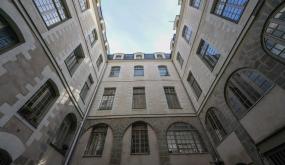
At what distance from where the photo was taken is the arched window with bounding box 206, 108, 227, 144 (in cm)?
848

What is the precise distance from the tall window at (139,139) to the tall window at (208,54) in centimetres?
662

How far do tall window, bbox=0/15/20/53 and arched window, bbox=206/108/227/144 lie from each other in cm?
1127

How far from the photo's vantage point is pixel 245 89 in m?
6.70

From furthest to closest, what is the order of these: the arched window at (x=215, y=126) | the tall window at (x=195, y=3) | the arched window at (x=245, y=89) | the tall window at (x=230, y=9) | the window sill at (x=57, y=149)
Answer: the tall window at (x=195, y=3), the arched window at (x=215, y=126), the window sill at (x=57, y=149), the tall window at (x=230, y=9), the arched window at (x=245, y=89)

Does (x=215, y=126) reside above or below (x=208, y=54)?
below

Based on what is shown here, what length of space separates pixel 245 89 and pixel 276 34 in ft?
8.71

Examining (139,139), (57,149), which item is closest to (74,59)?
(57,149)

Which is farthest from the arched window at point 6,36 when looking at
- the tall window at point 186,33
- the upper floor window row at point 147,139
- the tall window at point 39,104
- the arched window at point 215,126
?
the tall window at point 186,33

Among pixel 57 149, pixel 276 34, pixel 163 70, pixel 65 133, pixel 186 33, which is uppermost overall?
pixel 186 33

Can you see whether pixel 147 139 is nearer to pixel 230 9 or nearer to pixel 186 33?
pixel 230 9

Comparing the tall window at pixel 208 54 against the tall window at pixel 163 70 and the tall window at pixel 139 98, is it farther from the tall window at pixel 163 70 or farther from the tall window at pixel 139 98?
the tall window at pixel 139 98

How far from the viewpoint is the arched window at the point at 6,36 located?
5.03 m

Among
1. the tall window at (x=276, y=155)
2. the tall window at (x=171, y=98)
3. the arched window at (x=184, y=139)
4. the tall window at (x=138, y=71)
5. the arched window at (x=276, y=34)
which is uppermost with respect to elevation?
the tall window at (x=138, y=71)

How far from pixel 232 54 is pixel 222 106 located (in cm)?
308
